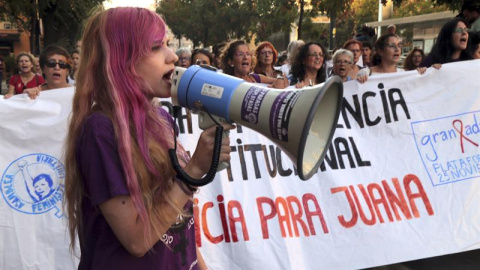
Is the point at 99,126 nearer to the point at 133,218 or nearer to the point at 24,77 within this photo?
the point at 133,218

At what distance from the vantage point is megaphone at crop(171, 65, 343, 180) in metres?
1.32

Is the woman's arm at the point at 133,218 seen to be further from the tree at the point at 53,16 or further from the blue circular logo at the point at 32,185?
the tree at the point at 53,16

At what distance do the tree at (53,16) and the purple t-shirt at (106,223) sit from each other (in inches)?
550

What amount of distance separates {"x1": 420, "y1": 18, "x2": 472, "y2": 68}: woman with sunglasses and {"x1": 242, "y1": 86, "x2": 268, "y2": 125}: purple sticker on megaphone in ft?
12.2

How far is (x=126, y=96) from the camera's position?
1.30m

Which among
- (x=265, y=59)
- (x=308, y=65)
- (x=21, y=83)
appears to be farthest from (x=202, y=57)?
(x=21, y=83)

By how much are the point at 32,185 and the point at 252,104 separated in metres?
2.29

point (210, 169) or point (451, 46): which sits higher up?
point (451, 46)

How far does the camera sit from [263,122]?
138 centimetres

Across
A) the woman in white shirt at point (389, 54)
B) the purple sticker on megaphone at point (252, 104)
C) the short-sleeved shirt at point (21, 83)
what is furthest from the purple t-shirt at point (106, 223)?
the short-sleeved shirt at point (21, 83)

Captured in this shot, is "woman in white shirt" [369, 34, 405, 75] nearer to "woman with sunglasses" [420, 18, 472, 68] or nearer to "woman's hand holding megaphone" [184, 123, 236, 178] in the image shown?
"woman with sunglasses" [420, 18, 472, 68]

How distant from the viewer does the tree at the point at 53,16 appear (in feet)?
48.2

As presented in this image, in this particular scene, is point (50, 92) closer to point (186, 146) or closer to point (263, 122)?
point (186, 146)

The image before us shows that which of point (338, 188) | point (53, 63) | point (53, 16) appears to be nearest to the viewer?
point (338, 188)
